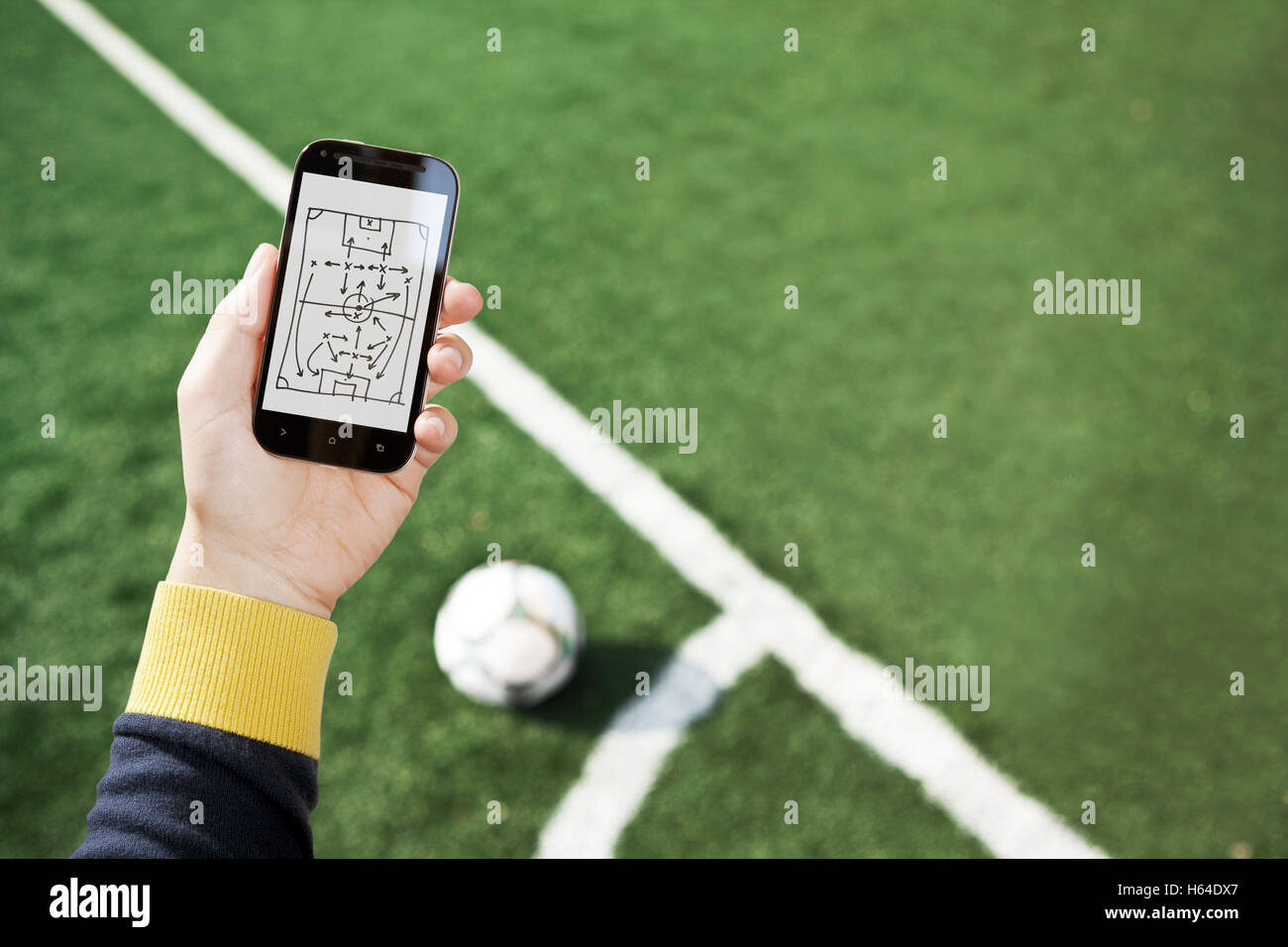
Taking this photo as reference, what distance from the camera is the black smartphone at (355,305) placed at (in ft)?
7.42

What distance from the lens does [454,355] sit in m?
2.24

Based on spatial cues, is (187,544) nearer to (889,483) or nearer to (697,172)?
(889,483)

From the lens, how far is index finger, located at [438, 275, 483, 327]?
7.65 feet

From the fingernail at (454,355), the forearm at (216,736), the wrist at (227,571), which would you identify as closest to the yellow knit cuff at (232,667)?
the forearm at (216,736)

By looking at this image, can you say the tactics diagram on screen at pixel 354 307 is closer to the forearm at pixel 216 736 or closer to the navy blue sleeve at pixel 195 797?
the forearm at pixel 216 736

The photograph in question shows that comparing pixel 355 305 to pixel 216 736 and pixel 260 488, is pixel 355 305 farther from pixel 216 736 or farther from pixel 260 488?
pixel 216 736

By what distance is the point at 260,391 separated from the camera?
2266mm

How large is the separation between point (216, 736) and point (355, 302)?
1.17m

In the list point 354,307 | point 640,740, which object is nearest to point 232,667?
point 354,307

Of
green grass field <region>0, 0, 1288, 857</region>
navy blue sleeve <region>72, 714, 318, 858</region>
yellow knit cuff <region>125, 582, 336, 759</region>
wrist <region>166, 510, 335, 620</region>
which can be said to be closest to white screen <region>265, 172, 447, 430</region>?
wrist <region>166, 510, 335, 620</region>

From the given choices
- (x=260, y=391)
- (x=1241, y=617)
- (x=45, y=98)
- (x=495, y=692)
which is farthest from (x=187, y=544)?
(x=45, y=98)

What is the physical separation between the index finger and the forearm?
2.87 ft

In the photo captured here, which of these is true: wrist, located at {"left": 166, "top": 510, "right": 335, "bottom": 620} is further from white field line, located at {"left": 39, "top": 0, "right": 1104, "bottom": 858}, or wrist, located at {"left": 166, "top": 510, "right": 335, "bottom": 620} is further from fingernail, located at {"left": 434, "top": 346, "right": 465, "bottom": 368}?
white field line, located at {"left": 39, "top": 0, "right": 1104, "bottom": 858}

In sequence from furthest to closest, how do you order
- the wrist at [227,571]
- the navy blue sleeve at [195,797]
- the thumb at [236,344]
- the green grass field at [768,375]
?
the green grass field at [768,375] < the thumb at [236,344] < the wrist at [227,571] < the navy blue sleeve at [195,797]
